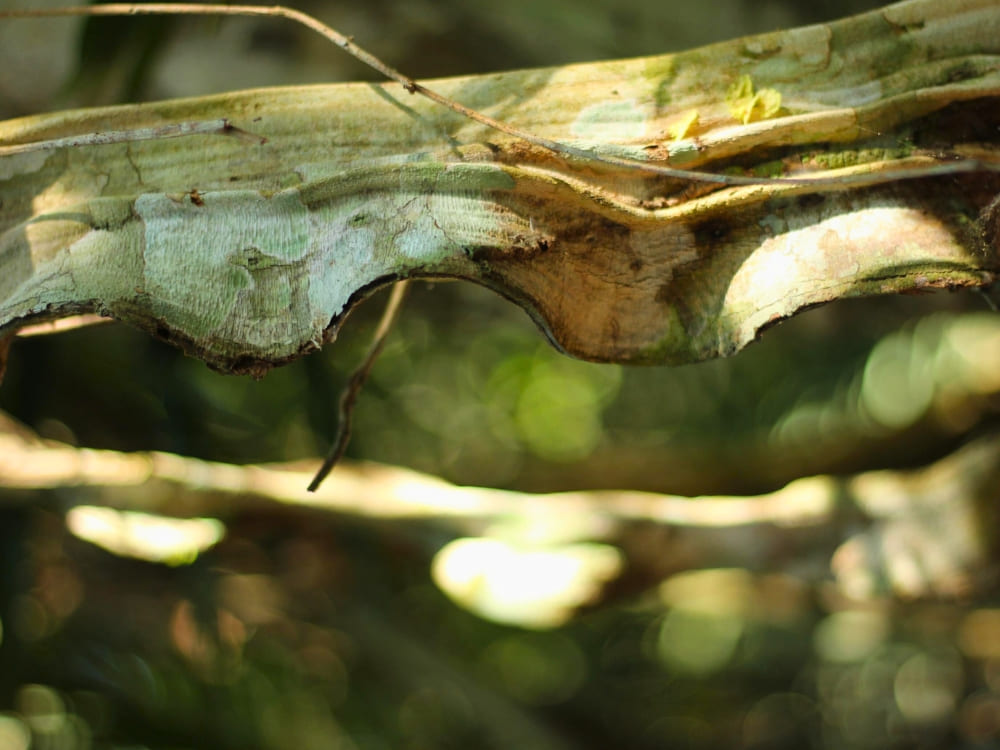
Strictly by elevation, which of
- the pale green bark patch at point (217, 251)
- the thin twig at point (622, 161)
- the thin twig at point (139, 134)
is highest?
the thin twig at point (622, 161)

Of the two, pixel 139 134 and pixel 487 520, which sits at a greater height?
pixel 487 520

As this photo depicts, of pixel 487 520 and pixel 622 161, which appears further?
pixel 487 520

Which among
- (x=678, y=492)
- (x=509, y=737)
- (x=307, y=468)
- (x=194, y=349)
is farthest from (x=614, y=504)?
(x=194, y=349)

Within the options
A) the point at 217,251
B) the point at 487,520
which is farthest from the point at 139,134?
the point at 487,520

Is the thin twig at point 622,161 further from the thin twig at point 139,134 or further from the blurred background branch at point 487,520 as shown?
the blurred background branch at point 487,520

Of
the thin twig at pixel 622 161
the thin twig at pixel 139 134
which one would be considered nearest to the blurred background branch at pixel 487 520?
the thin twig at pixel 139 134

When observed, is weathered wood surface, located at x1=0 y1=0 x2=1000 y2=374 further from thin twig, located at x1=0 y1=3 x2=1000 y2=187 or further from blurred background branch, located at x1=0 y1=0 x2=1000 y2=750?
blurred background branch, located at x1=0 y1=0 x2=1000 y2=750

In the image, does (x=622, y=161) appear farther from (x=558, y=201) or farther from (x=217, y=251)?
(x=217, y=251)

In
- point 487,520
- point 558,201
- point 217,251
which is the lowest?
point 217,251
